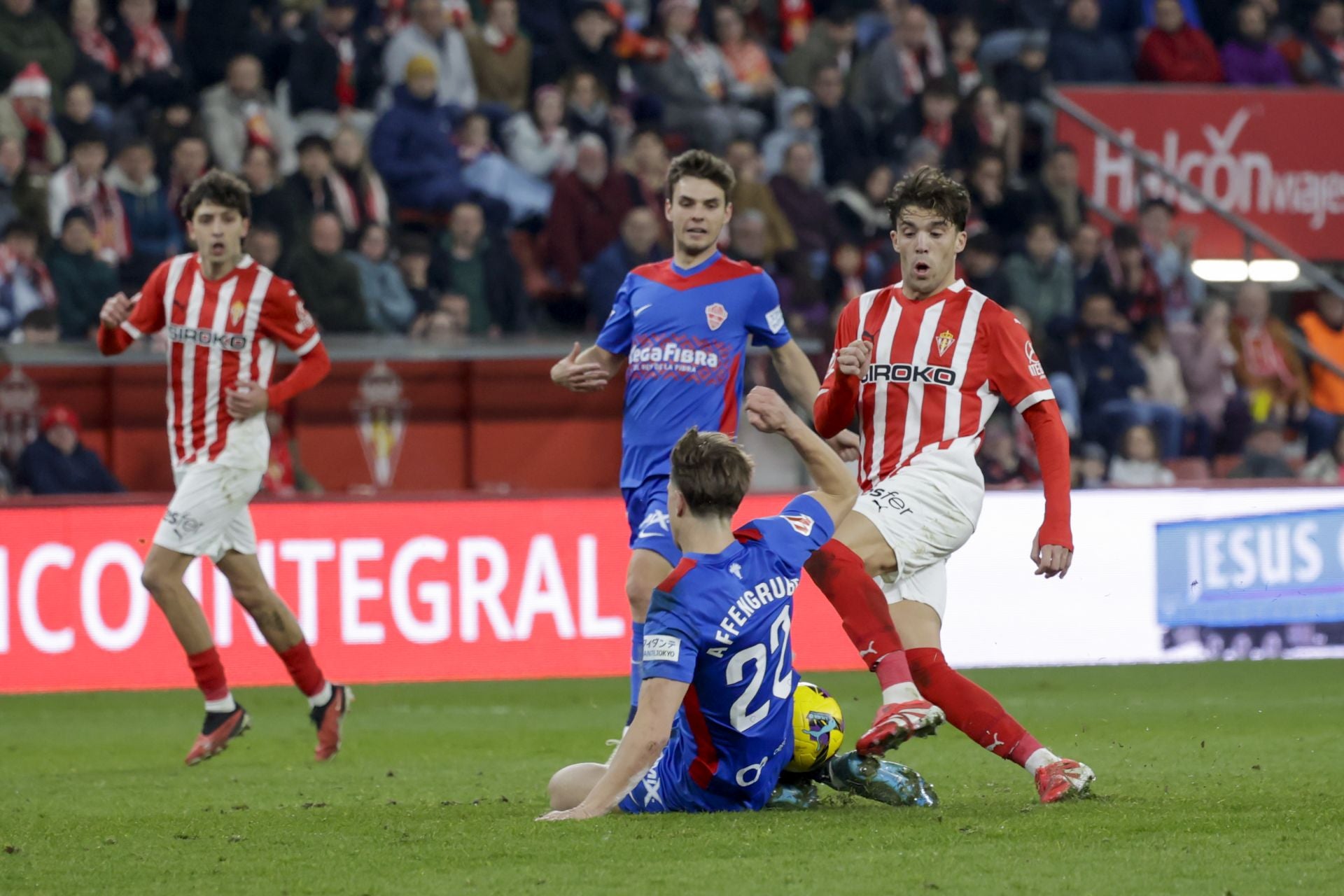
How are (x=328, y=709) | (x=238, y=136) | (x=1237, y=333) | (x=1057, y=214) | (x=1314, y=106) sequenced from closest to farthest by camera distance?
(x=328, y=709) → (x=238, y=136) → (x=1237, y=333) → (x=1057, y=214) → (x=1314, y=106)

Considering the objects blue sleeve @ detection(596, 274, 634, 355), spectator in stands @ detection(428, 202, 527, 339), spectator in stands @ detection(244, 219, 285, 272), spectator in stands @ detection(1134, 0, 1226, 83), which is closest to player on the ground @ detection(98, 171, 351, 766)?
blue sleeve @ detection(596, 274, 634, 355)

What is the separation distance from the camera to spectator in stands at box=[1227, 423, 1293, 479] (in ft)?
41.2

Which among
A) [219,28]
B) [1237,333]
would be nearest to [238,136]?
[219,28]

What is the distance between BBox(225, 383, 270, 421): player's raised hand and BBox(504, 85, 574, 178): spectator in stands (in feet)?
21.4

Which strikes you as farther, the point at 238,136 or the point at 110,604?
the point at 238,136

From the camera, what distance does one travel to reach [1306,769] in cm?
662

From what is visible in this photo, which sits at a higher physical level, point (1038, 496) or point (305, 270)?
point (305, 270)

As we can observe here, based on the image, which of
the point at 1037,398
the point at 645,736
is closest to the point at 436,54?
the point at 1037,398

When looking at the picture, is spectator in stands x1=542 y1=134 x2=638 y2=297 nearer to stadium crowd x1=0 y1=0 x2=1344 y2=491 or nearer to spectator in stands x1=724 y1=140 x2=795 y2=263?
stadium crowd x1=0 y1=0 x2=1344 y2=491

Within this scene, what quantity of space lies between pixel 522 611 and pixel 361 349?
192 centimetres

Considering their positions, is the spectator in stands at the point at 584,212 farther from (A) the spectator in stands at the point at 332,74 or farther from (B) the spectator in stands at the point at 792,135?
(B) the spectator in stands at the point at 792,135

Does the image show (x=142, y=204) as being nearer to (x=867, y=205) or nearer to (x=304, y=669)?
(x=867, y=205)

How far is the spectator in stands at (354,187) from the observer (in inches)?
508

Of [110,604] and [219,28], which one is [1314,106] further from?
[110,604]
